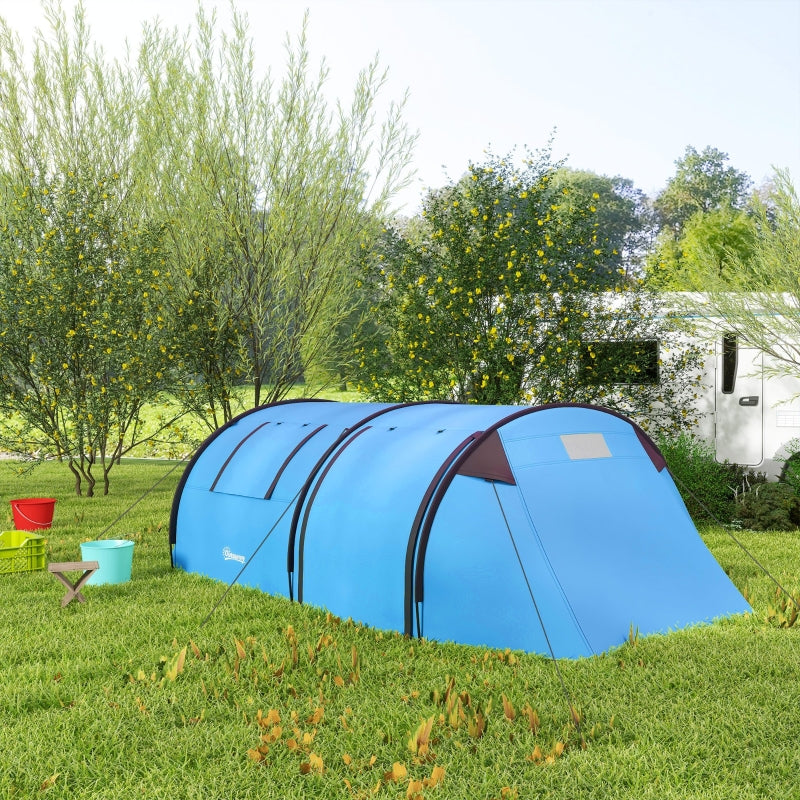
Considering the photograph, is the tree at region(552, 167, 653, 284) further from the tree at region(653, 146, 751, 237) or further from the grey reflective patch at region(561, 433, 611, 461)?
the grey reflective patch at region(561, 433, 611, 461)

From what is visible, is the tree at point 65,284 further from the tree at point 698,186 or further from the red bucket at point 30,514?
the tree at point 698,186

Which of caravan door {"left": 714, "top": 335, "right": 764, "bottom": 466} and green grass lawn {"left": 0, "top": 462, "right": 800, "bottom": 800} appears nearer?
green grass lawn {"left": 0, "top": 462, "right": 800, "bottom": 800}

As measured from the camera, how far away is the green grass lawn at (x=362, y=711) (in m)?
3.23

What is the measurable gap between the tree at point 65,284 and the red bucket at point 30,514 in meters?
2.06

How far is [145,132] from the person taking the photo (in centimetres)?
1138

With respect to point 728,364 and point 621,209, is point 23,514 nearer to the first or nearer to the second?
point 728,364

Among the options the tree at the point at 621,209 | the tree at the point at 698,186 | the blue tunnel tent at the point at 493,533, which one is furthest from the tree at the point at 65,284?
the tree at the point at 698,186

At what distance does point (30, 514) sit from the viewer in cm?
828

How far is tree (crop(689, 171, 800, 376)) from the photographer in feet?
30.5

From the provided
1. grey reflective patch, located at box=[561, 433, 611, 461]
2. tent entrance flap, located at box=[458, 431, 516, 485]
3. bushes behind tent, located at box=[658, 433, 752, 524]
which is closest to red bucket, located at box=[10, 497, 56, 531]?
tent entrance flap, located at box=[458, 431, 516, 485]

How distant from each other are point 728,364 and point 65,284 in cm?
793

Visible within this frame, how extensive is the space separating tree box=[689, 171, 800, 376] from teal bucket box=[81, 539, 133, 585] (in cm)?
682

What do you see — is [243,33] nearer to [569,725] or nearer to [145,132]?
[145,132]

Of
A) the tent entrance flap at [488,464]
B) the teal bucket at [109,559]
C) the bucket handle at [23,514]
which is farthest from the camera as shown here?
the bucket handle at [23,514]
